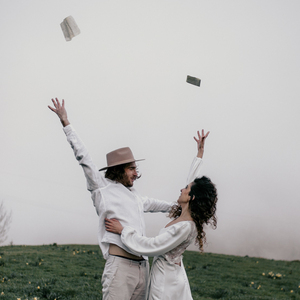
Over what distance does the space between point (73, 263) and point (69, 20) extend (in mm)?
7808

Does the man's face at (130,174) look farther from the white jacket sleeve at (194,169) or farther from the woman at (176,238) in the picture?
the white jacket sleeve at (194,169)

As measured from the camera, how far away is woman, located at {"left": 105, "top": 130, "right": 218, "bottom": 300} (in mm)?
4004

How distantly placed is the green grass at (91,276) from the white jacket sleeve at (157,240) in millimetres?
4598

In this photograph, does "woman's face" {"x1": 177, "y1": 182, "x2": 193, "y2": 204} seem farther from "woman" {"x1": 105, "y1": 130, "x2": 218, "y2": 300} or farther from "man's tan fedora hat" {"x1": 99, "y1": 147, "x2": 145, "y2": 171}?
"man's tan fedora hat" {"x1": 99, "y1": 147, "x2": 145, "y2": 171}

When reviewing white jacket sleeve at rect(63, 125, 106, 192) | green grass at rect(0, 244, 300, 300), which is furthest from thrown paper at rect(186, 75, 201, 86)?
green grass at rect(0, 244, 300, 300)

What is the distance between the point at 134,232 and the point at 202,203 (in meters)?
Answer: 0.86

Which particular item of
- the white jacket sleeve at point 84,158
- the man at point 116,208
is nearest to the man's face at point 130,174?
the man at point 116,208

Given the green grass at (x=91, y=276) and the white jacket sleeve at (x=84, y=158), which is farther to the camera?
the green grass at (x=91, y=276)

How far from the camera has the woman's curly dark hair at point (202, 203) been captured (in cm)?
424

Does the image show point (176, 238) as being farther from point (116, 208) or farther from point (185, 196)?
point (116, 208)

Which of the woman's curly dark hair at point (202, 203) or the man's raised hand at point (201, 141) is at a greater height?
the man's raised hand at point (201, 141)

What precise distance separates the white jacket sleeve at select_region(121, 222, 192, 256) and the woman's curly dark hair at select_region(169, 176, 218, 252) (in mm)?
212

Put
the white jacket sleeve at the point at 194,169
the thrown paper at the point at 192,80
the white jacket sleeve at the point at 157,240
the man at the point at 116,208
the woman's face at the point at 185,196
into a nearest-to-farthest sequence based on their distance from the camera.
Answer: the white jacket sleeve at the point at 157,240 < the man at the point at 116,208 < the woman's face at the point at 185,196 < the white jacket sleeve at the point at 194,169 < the thrown paper at the point at 192,80

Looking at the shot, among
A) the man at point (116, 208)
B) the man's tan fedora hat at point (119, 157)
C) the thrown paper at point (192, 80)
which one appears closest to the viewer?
the man at point (116, 208)
